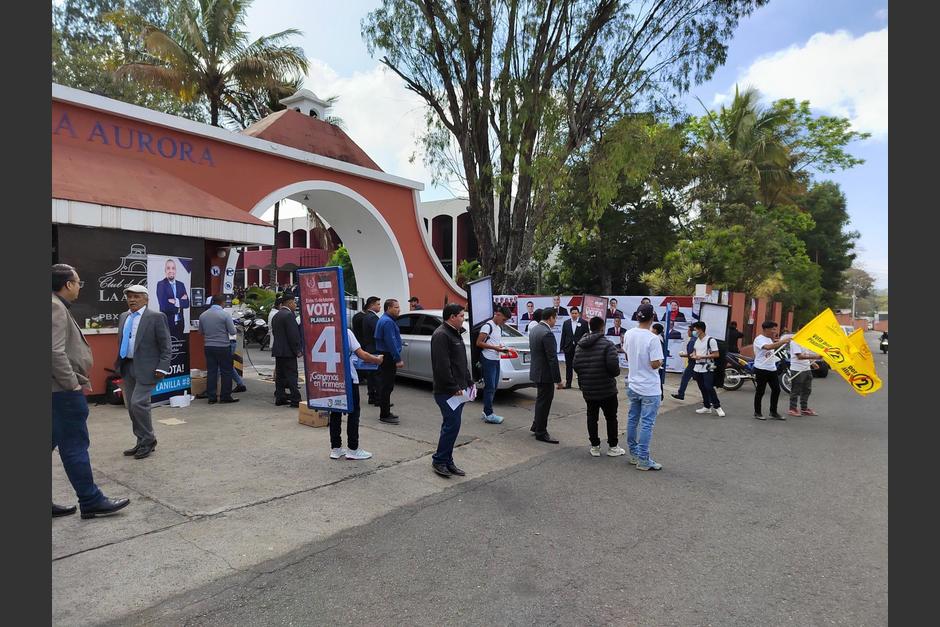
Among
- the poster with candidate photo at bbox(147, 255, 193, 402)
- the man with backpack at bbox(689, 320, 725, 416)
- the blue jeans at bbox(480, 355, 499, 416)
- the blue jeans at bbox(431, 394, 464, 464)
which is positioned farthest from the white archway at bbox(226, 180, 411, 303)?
the blue jeans at bbox(431, 394, 464, 464)

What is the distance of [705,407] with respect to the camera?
978 cm

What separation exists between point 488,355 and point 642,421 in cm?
308

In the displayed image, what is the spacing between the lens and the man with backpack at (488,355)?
8195 millimetres

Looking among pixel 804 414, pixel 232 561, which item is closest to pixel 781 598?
pixel 232 561

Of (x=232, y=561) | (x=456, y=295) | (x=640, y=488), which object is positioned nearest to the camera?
(x=232, y=561)

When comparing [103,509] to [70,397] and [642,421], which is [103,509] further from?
[642,421]

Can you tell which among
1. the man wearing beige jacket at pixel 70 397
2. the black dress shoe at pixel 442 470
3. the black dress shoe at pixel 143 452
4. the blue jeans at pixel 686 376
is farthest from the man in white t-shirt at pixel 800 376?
the man wearing beige jacket at pixel 70 397

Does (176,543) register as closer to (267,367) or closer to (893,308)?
(893,308)

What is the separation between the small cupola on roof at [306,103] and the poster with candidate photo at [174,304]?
27.0ft

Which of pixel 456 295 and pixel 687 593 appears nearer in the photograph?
pixel 687 593

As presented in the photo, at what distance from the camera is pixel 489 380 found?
8.62 m

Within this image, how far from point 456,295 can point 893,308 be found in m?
18.4

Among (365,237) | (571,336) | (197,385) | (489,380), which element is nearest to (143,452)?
(197,385)

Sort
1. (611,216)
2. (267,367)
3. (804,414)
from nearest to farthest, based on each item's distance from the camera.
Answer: (804,414)
(267,367)
(611,216)
